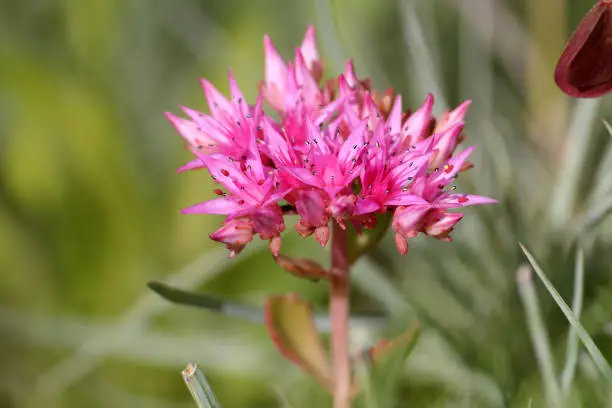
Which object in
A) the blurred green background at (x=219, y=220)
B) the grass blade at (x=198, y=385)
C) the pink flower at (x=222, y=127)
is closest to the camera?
the grass blade at (x=198, y=385)

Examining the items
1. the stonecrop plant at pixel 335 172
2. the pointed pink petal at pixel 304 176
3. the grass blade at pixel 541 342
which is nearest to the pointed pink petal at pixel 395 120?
the stonecrop plant at pixel 335 172

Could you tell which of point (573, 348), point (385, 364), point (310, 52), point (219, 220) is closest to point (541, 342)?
point (573, 348)

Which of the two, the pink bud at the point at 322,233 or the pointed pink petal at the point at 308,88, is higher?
the pointed pink petal at the point at 308,88

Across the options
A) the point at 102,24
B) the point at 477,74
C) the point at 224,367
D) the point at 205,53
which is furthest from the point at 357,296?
the point at 102,24

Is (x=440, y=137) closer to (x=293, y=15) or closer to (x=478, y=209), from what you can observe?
(x=478, y=209)

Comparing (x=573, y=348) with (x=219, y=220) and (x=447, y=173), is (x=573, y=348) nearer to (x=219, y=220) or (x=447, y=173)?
(x=447, y=173)

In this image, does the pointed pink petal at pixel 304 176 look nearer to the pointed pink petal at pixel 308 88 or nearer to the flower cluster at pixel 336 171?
the flower cluster at pixel 336 171

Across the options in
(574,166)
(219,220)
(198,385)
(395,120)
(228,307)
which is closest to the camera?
(198,385)
